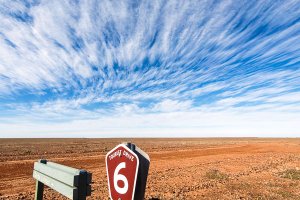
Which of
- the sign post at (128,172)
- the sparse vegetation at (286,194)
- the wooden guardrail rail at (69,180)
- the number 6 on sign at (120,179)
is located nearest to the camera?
Answer: the sign post at (128,172)

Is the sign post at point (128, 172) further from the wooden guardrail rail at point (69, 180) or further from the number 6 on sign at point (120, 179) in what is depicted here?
the wooden guardrail rail at point (69, 180)

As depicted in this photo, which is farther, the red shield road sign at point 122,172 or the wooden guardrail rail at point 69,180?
the wooden guardrail rail at point 69,180

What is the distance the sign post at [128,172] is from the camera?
2445 millimetres

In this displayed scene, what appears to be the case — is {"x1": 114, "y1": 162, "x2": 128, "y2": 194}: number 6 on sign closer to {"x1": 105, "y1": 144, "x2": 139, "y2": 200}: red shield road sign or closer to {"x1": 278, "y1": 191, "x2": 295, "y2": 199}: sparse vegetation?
{"x1": 105, "y1": 144, "x2": 139, "y2": 200}: red shield road sign

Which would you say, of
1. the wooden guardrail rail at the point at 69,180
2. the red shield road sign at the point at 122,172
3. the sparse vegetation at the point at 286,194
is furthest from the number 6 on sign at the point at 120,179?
the sparse vegetation at the point at 286,194

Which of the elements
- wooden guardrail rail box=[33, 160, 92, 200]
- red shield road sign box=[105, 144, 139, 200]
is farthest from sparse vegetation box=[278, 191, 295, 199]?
red shield road sign box=[105, 144, 139, 200]

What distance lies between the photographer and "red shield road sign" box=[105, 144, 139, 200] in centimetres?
246

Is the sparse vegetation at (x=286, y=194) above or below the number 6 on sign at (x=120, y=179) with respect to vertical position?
below

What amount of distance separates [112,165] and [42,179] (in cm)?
201

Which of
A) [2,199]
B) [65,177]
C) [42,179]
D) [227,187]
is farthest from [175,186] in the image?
[65,177]

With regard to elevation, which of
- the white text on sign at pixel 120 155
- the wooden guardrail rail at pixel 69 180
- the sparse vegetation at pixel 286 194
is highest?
the white text on sign at pixel 120 155

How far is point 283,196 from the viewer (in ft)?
31.5

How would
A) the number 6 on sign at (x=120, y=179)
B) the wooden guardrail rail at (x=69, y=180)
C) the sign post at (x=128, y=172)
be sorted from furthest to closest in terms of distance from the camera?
1. the wooden guardrail rail at (x=69, y=180)
2. the number 6 on sign at (x=120, y=179)
3. the sign post at (x=128, y=172)

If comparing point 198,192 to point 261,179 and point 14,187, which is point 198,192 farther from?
point 14,187
